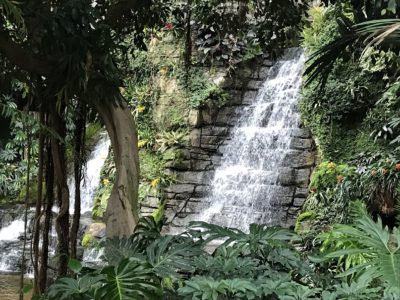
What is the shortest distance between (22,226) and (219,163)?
11.9 feet

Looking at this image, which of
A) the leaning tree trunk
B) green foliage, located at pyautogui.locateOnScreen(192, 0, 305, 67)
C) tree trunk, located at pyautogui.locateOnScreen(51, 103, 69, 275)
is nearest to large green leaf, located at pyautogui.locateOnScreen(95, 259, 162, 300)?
the leaning tree trunk

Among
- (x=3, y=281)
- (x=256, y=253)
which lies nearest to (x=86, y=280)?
(x=256, y=253)

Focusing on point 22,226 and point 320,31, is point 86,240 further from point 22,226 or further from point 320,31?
point 320,31

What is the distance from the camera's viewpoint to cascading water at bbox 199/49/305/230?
325 inches

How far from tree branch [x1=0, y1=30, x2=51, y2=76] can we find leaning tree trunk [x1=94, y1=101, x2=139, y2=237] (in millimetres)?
373

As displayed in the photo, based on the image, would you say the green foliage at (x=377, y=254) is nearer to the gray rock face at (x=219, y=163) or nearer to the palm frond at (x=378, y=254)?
the palm frond at (x=378, y=254)

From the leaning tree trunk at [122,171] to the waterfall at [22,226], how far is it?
2.92 m

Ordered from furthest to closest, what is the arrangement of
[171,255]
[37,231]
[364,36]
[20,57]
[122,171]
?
[37,231]
[122,171]
[20,57]
[364,36]
[171,255]

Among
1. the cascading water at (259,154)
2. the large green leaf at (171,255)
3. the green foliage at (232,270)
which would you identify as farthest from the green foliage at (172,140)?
the large green leaf at (171,255)

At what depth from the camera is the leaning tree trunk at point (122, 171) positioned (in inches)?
118

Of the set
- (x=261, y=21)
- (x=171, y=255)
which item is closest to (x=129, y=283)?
(x=171, y=255)

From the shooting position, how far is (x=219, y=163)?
9133 mm

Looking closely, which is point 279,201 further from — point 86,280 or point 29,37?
point 86,280

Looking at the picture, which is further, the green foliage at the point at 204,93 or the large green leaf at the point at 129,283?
the green foliage at the point at 204,93
